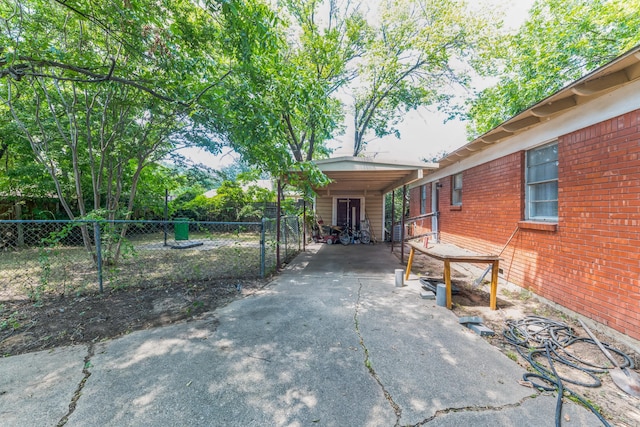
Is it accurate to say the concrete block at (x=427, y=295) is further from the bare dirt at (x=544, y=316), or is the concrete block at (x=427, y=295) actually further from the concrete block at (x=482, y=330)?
the concrete block at (x=482, y=330)

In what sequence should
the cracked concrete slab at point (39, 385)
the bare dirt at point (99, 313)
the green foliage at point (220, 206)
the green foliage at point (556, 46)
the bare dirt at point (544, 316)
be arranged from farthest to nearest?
1. the green foliage at point (220, 206)
2. the green foliage at point (556, 46)
3. the bare dirt at point (99, 313)
4. the bare dirt at point (544, 316)
5. the cracked concrete slab at point (39, 385)

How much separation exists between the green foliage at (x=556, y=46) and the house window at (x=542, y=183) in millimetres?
5509

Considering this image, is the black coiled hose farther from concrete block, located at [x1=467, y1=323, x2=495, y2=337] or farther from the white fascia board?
the white fascia board

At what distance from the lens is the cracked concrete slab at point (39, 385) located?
66.7 inches

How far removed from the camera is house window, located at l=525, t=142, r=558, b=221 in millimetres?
3814

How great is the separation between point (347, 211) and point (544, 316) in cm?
888

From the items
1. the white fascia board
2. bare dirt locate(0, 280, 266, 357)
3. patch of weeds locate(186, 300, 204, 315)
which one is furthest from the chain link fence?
the white fascia board

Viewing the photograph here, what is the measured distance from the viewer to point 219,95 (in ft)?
13.5

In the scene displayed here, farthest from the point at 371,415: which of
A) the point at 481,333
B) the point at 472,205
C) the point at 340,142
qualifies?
the point at 340,142

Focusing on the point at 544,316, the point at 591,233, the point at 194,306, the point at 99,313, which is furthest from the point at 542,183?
the point at 99,313

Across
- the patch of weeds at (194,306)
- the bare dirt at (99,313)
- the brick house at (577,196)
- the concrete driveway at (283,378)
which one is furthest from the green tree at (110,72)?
the brick house at (577,196)

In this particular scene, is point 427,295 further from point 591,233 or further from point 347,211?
point 347,211

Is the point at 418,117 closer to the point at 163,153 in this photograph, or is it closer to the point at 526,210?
the point at 526,210

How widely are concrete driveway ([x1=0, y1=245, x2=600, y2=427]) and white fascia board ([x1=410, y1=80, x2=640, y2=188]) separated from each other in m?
2.87
